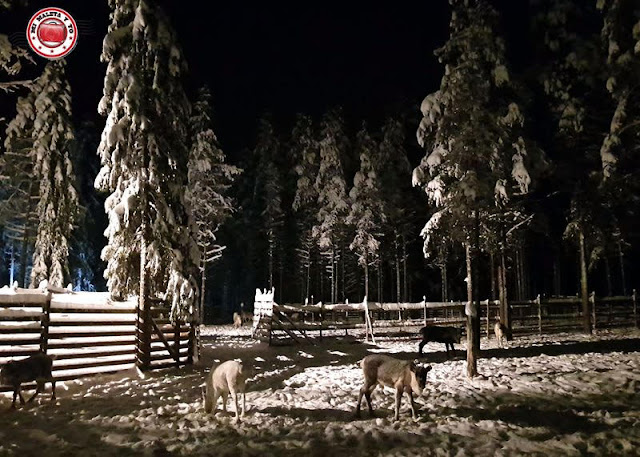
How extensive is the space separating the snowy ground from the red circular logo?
31.8 feet

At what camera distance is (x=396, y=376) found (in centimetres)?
930

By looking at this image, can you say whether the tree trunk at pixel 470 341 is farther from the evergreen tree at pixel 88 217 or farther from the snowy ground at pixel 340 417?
the evergreen tree at pixel 88 217

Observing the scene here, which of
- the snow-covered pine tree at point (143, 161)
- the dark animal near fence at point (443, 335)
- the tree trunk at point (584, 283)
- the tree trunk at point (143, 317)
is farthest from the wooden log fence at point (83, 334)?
the tree trunk at point (584, 283)

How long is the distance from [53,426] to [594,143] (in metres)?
19.4

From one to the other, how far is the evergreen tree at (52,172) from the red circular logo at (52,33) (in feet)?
40.6

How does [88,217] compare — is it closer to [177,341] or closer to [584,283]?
[177,341]

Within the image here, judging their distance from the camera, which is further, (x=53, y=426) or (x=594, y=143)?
(x=594, y=143)

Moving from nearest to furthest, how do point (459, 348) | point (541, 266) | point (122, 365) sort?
1. point (122, 365)
2. point (459, 348)
3. point (541, 266)

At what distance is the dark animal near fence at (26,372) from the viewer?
999cm

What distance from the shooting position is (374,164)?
43.0m

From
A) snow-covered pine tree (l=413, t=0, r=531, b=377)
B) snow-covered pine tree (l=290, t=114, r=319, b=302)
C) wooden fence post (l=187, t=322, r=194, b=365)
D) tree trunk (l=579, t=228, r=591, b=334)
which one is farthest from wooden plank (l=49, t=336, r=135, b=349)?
snow-covered pine tree (l=290, t=114, r=319, b=302)

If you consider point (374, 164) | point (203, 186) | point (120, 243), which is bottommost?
point (120, 243)

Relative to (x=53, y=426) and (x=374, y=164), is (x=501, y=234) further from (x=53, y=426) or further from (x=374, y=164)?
(x=374, y=164)

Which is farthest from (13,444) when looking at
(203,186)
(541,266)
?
(541,266)
